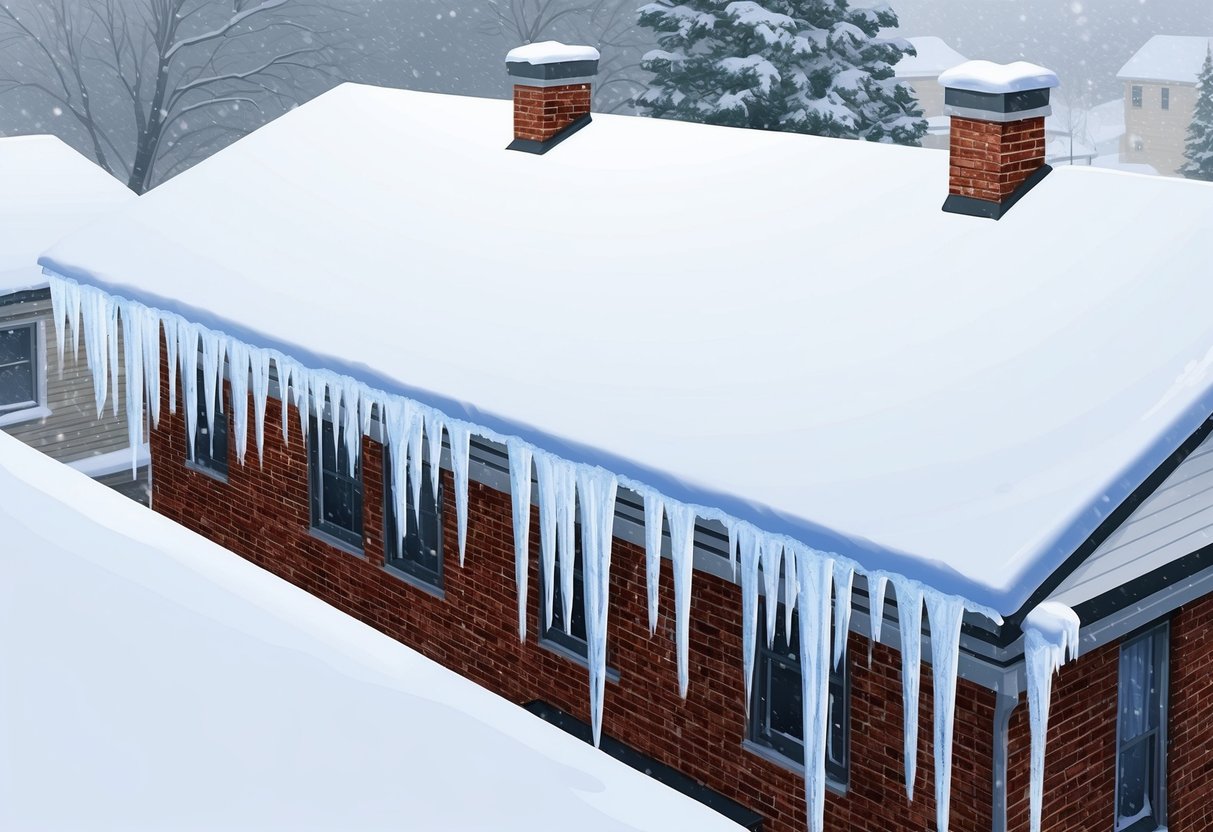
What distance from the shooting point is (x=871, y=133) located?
2764 cm

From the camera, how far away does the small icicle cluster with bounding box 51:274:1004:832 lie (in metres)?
8.36

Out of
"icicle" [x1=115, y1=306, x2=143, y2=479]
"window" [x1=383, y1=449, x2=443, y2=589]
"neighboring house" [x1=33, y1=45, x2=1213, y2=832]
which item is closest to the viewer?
"neighboring house" [x1=33, y1=45, x2=1213, y2=832]

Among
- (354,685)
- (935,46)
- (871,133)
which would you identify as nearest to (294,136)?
(354,685)

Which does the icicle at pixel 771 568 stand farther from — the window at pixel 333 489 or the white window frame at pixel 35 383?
the white window frame at pixel 35 383

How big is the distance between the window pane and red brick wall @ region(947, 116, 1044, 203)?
48.3ft

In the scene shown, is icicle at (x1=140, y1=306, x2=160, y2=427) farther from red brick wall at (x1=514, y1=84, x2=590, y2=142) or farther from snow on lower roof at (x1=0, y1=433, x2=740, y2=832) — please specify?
snow on lower roof at (x1=0, y1=433, x2=740, y2=832)

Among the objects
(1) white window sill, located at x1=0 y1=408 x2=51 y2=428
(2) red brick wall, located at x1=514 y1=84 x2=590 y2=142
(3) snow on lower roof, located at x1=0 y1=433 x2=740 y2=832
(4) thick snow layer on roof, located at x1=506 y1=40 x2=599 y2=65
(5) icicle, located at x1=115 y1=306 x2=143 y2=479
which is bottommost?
(1) white window sill, located at x1=0 y1=408 x2=51 y2=428

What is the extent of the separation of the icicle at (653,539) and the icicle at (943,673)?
2007 millimetres

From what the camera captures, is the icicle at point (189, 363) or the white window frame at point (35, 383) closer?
the icicle at point (189, 363)

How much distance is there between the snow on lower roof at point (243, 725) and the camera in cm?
563

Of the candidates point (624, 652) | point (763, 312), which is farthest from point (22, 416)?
point (763, 312)

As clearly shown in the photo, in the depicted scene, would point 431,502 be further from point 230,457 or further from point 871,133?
point 871,133

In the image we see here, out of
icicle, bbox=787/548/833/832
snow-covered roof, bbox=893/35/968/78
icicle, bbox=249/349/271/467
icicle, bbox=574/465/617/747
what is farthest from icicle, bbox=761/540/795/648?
snow-covered roof, bbox=893/35/968/78

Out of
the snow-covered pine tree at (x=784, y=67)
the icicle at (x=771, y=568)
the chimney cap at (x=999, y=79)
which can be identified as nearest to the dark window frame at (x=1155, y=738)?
the icicle at (x=771, y=568)
